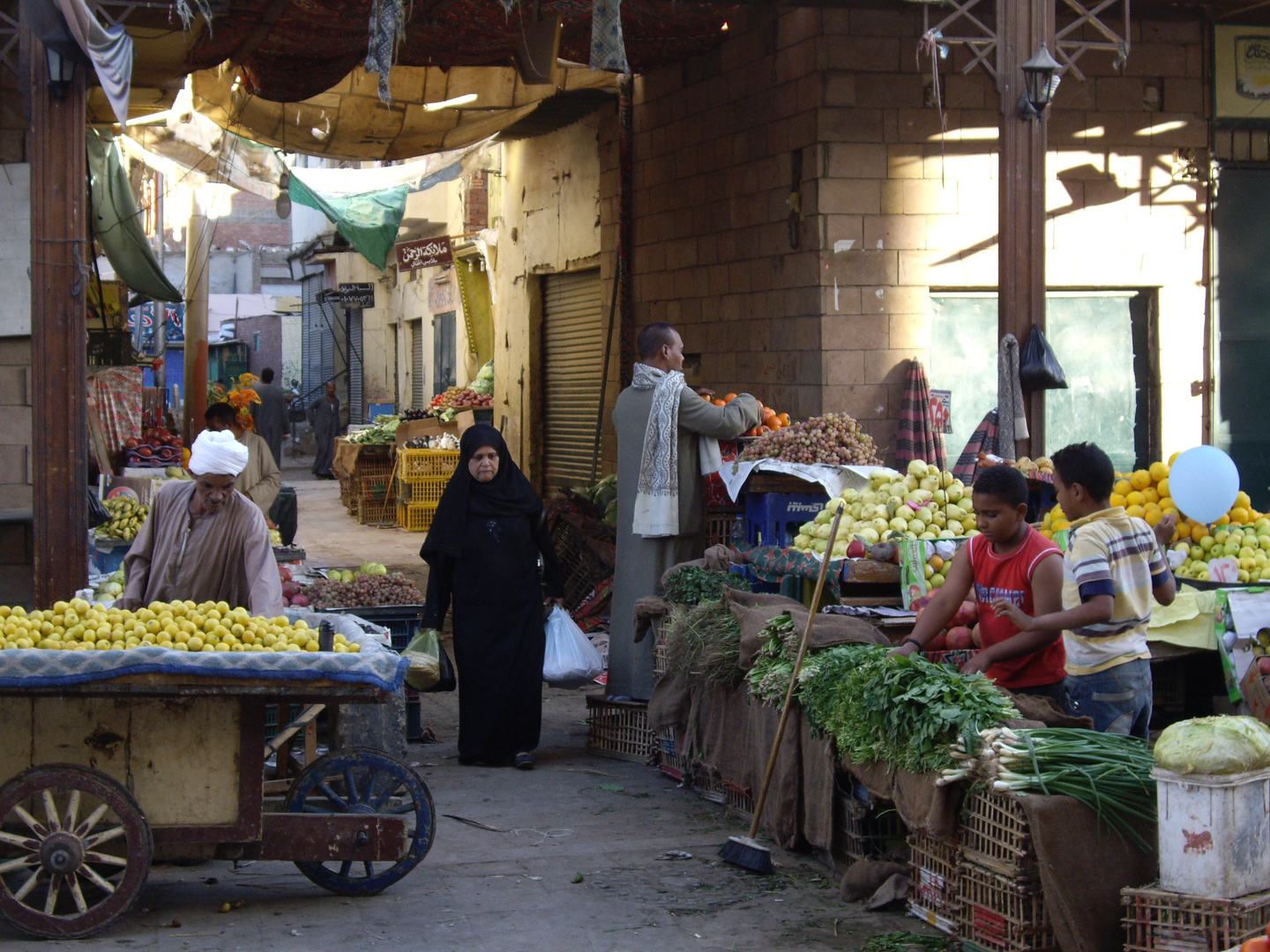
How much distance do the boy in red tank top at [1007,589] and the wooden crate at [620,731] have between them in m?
2.63

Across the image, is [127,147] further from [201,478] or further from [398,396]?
[398,396]

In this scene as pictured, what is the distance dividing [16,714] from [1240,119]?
10014mm

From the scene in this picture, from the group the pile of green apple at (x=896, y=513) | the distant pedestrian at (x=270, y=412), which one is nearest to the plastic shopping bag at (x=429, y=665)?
the pile of green apple at (x=896, y=513)

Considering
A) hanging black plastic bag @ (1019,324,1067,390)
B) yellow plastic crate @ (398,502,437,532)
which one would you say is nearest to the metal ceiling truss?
hanging black plastic bag @ (1019,324,1067,390)

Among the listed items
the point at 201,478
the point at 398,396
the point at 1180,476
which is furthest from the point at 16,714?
the point at 398,396

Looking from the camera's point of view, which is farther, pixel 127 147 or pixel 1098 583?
pixel 127 147

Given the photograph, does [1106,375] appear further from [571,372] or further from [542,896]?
[542,896]

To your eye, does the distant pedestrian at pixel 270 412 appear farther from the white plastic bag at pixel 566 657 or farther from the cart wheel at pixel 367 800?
the cart wheel at pixel 367 800

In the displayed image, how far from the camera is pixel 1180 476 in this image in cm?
681

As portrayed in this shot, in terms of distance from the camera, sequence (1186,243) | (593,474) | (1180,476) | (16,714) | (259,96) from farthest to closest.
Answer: (593,474) → (259,96) → (1186,243) → (1180,476) → (16,714)

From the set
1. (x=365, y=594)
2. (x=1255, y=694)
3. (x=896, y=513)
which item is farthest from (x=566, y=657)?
(x=1255, y=694)

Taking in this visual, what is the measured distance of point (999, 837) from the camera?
4.26 metres

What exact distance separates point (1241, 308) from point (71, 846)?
9.69 m

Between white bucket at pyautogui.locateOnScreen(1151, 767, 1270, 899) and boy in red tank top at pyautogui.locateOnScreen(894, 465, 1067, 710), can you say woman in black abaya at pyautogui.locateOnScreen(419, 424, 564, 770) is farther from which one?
white bucket at pyautogui.locateOnScreen(1151, 767, 1270, 899)
